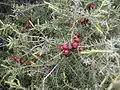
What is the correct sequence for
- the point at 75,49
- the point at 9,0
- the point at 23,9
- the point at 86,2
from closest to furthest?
the point at 75,49 < the point at 86,2 < the point at 23,9 < the point at 9,0

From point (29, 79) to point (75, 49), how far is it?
670 millimetres

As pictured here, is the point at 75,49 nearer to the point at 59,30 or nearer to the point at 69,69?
the point at 69,69

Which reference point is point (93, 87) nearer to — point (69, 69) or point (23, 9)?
point (69, 69)

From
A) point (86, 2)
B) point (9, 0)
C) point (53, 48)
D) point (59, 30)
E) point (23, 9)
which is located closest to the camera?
point (53, 48)

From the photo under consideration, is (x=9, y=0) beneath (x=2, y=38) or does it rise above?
above

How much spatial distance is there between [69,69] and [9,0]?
1473 mm

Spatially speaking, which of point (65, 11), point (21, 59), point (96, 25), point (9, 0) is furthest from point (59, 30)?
point (9, 0)

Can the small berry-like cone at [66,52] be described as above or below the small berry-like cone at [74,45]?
below

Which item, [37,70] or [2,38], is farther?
[2,38]

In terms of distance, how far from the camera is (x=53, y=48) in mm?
1894

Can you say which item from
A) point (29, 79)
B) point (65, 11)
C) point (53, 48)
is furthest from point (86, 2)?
point (29, 79)

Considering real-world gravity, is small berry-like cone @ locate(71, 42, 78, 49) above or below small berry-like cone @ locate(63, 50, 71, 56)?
above

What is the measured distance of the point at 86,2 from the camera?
2.25 m

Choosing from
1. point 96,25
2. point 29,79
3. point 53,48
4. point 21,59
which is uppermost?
point 96,25
